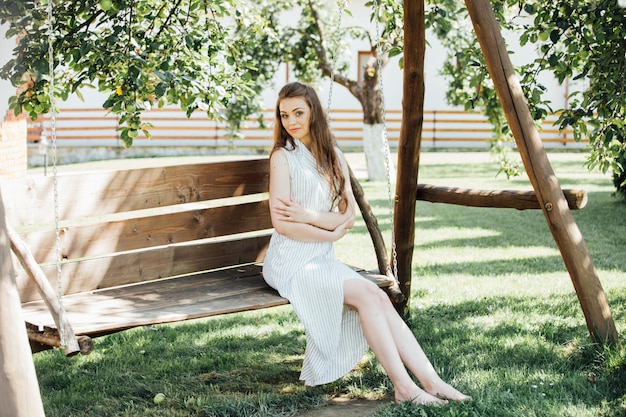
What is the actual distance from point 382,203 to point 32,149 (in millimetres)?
11794

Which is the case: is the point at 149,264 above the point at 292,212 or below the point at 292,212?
below

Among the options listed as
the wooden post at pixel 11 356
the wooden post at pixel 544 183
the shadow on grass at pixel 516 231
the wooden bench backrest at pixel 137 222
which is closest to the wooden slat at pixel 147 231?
the wooden bench backrest at pixel 137 222

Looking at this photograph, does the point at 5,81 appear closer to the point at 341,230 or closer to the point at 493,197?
the point at 341,230

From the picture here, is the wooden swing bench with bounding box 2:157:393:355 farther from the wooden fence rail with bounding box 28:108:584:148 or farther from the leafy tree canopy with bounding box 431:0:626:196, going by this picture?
the wooden fence rail with bounding box 28:108:584:148

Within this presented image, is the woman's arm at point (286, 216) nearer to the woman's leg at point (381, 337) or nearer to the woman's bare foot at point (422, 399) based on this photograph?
the woman's leg at point (381, 337)

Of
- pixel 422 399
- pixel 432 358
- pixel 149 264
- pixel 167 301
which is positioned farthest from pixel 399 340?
pixel 149 264

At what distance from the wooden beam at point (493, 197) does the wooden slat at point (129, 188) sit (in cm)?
96

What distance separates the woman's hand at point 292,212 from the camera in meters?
3.83

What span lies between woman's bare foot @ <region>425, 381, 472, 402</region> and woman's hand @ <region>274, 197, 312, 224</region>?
3.29ft

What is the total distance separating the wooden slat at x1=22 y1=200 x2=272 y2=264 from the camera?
371 cm

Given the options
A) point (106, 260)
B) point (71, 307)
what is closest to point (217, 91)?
point (106, 260)

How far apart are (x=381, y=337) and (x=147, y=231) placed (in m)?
1.36

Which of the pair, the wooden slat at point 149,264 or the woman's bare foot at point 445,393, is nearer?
the woman's bare foot at point 445,393

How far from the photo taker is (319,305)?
359cm
